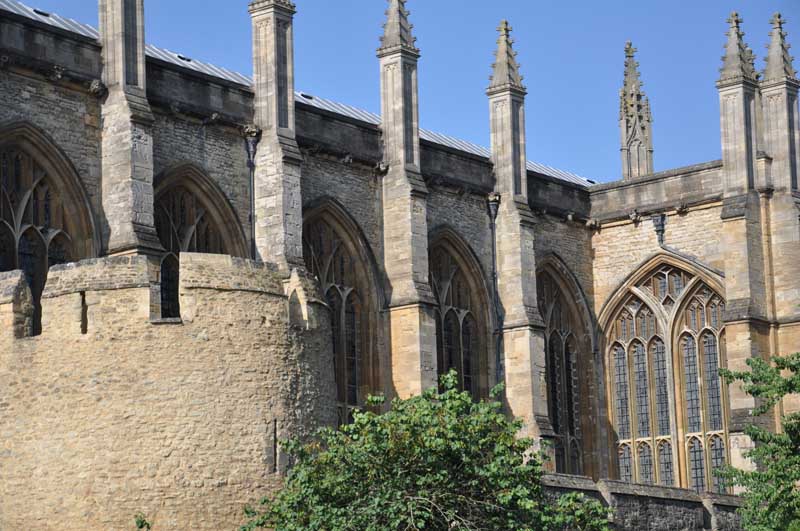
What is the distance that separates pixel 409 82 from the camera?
44125 mm

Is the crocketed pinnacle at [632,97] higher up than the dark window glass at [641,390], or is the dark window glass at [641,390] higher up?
the crocketed pinnacle at [632,97]

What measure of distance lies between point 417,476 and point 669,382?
77.9ft

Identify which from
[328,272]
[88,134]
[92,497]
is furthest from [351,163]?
[92,497]

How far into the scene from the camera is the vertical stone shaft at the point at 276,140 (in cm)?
3947

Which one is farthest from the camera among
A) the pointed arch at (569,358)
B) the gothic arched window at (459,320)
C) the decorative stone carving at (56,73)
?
the pointed arch at (569,358)

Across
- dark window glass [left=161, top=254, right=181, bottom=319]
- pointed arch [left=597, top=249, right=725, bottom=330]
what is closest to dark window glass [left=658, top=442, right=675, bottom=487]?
Result: pointed arch [left=597, top=249, right=725, bottom=330]

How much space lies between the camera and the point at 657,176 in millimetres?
49938

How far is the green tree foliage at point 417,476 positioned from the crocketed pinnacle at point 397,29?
17895 millimetres

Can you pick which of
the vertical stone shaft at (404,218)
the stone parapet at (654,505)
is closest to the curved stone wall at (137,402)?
the stone parapet at (654,505)

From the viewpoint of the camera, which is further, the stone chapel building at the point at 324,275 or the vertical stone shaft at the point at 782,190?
the vertical stone shaft at the point at 782,190

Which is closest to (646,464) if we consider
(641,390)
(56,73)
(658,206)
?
(641,390)

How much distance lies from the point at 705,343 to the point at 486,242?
248 inches

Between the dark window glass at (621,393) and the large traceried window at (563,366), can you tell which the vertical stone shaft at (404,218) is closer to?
the large traceried window at (563,366)

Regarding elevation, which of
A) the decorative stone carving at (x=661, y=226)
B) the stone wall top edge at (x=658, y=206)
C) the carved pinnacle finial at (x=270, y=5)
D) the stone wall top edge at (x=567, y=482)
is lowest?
the stone wall top edge at (x=567, y=482)
